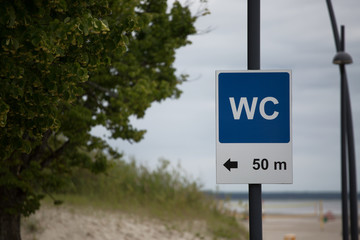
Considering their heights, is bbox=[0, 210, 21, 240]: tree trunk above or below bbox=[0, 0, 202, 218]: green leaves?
below

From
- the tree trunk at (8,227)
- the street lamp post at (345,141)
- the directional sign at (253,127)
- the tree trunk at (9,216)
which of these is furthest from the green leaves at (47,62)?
the street lamp post at (345,141)

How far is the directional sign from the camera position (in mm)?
5305

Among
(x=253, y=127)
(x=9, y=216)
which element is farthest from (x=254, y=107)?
(x=9, y=216)

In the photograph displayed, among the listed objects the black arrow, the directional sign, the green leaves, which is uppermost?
the green leaves

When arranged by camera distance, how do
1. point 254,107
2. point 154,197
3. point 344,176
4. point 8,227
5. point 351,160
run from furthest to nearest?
1. point 154,197
2. point 351,160
3. point 344,176
4. point 8,227
5. point 254,107

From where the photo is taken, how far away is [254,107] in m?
5.40

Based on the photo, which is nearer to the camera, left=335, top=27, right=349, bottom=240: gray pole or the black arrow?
the black arrow

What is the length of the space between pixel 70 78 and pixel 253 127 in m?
2.32

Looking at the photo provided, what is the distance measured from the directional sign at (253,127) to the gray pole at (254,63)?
13 centimetres

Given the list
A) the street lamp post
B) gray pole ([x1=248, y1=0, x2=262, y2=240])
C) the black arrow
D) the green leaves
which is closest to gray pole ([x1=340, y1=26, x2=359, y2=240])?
the street lamp post

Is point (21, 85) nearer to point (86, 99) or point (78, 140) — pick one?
point (78, 140)

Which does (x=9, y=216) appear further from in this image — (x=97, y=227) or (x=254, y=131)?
(x=254, y=131)

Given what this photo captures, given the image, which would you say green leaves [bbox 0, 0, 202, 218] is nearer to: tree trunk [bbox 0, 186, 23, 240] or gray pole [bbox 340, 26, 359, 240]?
tree trunk [bbox 0, 186, 23, 240]

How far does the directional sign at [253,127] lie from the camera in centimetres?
530
